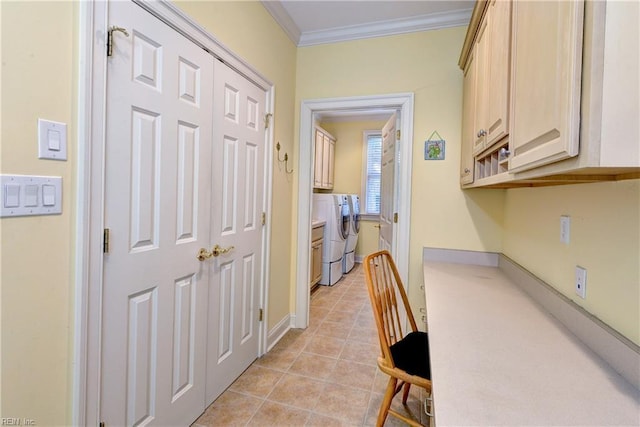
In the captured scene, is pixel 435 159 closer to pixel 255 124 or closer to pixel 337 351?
pixel 255 124

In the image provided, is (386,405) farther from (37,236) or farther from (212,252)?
(37,236)

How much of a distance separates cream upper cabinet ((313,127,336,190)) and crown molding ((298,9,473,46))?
1852 millimetres

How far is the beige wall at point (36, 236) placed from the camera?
0.86m

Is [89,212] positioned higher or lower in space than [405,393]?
higher

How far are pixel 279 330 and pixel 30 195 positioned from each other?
2.09 metres

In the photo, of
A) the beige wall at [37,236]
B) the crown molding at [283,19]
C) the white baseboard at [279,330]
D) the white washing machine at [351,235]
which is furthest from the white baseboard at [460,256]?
the white washing machine at [351,235]

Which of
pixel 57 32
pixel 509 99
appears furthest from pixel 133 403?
pixel 509 99

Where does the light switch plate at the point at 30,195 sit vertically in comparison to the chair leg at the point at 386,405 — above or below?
above

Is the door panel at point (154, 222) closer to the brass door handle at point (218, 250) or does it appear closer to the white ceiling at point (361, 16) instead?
the brass door handle at point (218, 250)

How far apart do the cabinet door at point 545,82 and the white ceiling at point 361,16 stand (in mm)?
1456

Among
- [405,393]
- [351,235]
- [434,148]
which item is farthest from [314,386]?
[351,235]

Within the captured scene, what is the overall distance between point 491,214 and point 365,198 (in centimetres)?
319

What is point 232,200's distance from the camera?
190 centimetres

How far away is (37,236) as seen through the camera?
3.05 feet
